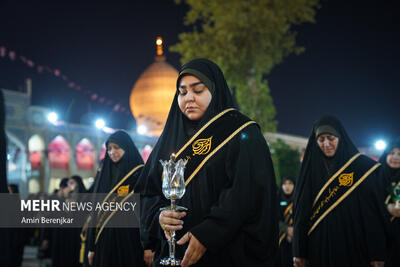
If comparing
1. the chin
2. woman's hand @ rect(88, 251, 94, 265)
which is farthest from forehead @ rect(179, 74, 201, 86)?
woman's hand @ rect(88, 251, 94, 265)

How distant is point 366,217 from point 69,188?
5730mm

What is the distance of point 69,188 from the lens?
8.29m

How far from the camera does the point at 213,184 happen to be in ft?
8.05

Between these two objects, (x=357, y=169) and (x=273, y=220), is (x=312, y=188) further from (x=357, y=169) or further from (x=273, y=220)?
(x=273, y=220)

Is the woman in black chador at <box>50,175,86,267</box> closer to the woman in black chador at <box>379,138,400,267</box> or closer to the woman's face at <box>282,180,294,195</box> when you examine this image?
the woman's face at <box>282,180,294,195</box>

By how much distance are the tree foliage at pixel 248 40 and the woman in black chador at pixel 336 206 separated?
10.1 meters

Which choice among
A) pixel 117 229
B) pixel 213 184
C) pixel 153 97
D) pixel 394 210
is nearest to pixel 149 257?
pixel 117 229

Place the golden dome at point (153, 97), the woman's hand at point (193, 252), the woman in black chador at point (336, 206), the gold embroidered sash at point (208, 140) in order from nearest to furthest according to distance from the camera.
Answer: the woman's hand at point (193, 252)
the gold embroidered sash at point (208, 140)
the woman in black chador at point (336, 206)
the golden dome at point (153, 97)

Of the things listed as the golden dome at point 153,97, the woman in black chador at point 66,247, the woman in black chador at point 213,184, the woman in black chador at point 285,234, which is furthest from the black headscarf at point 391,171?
the golden dome at point 153,97

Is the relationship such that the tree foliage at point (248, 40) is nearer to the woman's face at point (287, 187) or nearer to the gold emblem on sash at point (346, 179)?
the woman's face at point (287, 187)

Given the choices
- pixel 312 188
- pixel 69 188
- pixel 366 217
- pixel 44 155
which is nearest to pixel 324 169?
pixel 312 188

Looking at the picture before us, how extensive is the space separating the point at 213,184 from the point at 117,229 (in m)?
2.75

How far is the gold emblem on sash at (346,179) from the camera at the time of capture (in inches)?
158

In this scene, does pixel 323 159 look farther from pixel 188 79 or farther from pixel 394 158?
pixel 188 79
